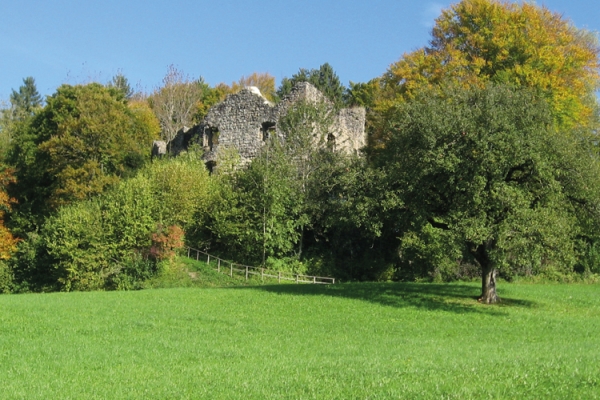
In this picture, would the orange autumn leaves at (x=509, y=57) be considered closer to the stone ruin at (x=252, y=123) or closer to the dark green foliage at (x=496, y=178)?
the stone ruin at (x=252, y=123)

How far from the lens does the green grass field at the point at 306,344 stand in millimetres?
10195

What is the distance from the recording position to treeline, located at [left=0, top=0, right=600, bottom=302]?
845 inches

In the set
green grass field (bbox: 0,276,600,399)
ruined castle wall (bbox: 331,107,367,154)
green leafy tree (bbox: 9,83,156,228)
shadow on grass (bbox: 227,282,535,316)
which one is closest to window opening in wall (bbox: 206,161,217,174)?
green leafy tree (bbox: 9,83,156,228)

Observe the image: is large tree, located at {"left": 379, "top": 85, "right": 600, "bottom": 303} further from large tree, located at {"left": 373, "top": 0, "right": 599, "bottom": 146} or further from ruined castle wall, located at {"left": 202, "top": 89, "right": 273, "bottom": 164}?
ruined castle wall, located at {"left": 202, "top": 89, "right": 273, "bottom": 164}

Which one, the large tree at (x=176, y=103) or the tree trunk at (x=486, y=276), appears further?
the large tree at (x=176, y=103)

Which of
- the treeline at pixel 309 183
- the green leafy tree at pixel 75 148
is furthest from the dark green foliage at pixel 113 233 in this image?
the green leafy tree at pixel 75 148

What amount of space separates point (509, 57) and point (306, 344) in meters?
24.5

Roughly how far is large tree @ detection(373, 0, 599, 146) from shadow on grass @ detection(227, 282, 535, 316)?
11.7 m

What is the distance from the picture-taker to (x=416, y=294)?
914 inches

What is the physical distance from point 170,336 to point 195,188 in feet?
68.9

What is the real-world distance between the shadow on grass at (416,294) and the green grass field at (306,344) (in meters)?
0.07

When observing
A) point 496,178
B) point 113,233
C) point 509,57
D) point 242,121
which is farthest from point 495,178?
point 242,121


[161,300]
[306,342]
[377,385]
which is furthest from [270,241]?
[377,385]

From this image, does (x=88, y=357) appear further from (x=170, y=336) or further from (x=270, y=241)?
(x=270, y=241)
